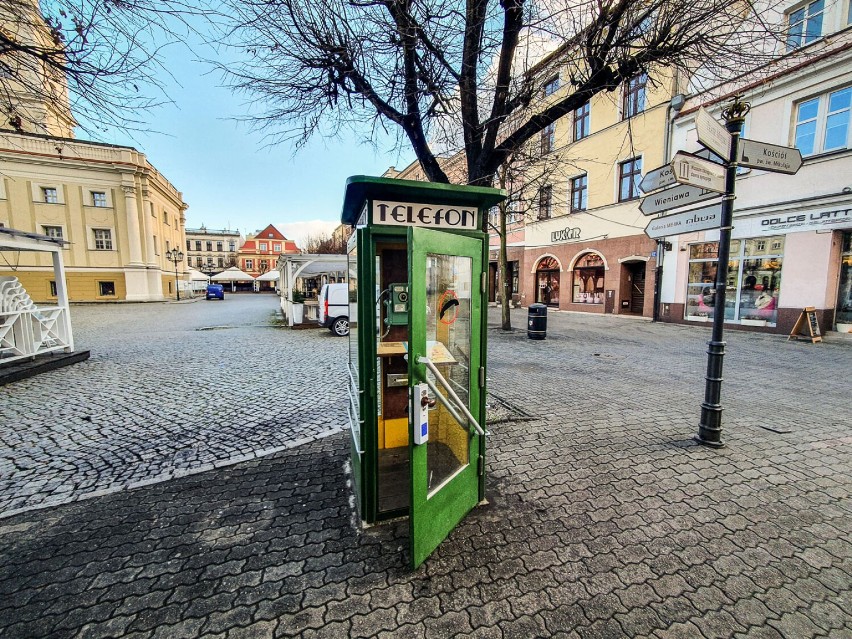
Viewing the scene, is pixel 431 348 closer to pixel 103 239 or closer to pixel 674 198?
pixel 674 198

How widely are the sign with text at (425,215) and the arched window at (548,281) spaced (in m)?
19.6

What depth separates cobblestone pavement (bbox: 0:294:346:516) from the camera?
342cm

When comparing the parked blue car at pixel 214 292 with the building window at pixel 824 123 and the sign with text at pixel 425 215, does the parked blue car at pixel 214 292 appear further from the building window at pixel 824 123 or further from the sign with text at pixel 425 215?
the building window at pixel 824 123

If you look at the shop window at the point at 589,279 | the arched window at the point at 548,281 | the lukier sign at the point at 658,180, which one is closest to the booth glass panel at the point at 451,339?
the lukier sign at the point at 658,180

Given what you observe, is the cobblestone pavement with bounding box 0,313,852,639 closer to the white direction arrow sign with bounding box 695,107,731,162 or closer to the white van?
the white direction arrow sign with bounding box 695,107,731,162

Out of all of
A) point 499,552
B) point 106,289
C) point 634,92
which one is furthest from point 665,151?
point 106,289

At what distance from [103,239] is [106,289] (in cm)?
395

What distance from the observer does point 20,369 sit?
639 cm

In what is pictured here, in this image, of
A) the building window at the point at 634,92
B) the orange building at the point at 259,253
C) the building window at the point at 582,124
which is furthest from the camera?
the orange building at the point at 259,253

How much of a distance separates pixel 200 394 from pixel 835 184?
54.4 feet

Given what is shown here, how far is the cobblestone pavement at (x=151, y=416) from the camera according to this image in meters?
3.42

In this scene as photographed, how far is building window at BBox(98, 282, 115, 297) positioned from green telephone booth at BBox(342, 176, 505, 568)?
3549 cm

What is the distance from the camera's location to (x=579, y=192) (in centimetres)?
1920

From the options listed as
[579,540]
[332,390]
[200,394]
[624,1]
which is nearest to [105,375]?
[200,394]
